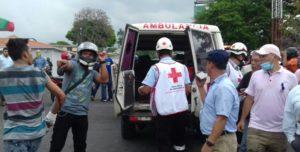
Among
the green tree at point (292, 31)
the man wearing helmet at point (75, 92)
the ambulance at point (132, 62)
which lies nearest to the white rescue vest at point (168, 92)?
the man wearing helmet at point (75, 92)

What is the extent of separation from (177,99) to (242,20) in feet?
129

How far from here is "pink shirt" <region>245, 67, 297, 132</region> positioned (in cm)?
571

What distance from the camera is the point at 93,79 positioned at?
688 centimetres

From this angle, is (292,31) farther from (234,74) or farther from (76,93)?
(76,93)

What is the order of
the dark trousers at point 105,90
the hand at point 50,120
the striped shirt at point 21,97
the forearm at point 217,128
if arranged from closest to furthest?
Answer: the forearm at point 217,128
the striped shirt at point 21,97
the hand at point 50,120
the dark trousers at point 105,90

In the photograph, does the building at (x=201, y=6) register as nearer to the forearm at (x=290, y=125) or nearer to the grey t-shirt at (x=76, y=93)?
the grey t-shirt at (x=76, y=93)

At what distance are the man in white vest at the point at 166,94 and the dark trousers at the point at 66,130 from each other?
0.96 metres

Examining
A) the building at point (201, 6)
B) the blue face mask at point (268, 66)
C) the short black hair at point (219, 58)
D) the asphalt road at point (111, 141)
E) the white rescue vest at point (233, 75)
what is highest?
the building at point (201, 6)

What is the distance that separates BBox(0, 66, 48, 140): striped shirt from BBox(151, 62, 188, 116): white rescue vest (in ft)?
8.42

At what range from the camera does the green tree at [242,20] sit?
1723 inches

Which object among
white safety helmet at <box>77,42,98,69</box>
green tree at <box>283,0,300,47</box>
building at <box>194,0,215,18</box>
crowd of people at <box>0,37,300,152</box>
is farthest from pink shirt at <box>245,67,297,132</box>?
building at <box>194,0,215,18</box>

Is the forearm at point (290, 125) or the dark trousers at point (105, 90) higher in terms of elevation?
the forearm at point (290, 125)

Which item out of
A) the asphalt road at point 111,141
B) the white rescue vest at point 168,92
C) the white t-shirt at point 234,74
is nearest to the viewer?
the white rescue vest at point 168,92

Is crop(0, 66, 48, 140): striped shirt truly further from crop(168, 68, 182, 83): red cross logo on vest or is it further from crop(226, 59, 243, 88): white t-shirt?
crop(226, 59, 243, 88): white t-shirt
